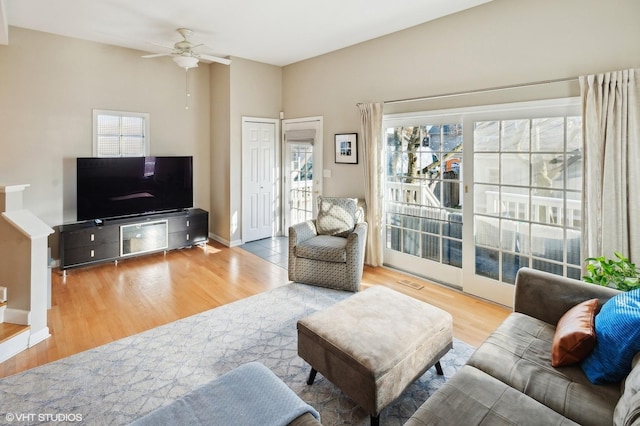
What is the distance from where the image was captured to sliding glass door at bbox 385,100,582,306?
308 cm

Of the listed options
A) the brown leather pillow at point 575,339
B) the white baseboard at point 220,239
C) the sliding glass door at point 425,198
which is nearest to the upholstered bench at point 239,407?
the brown leather pillow at point 575,339

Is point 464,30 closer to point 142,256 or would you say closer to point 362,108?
point 362,108

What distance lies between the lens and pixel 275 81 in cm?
598

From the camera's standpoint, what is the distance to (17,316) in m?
2.79

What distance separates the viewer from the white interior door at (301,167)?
5508 millimetres

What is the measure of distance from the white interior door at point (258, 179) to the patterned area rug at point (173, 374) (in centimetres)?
275

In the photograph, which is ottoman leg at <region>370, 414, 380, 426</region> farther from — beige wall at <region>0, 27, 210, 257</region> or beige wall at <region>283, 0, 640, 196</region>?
beige wall at <region>0, 27, 210, 257</region>

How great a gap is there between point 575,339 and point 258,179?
495 cm

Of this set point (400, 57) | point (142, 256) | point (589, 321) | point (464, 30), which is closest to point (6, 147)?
point (142, 256)

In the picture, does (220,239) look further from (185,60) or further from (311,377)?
(311,377)

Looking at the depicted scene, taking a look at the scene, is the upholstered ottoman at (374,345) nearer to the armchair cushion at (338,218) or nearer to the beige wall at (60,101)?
the armchair cushion at (338,218)

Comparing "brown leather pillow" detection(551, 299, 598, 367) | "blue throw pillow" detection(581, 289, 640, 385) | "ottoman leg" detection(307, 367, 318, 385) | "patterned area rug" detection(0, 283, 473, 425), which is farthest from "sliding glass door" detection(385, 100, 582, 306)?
"ottoman leg" detection(307, 367, 318, 385)

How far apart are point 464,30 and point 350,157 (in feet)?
6.62

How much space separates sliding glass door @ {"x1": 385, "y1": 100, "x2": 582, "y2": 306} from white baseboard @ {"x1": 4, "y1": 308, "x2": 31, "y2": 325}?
147 inches
